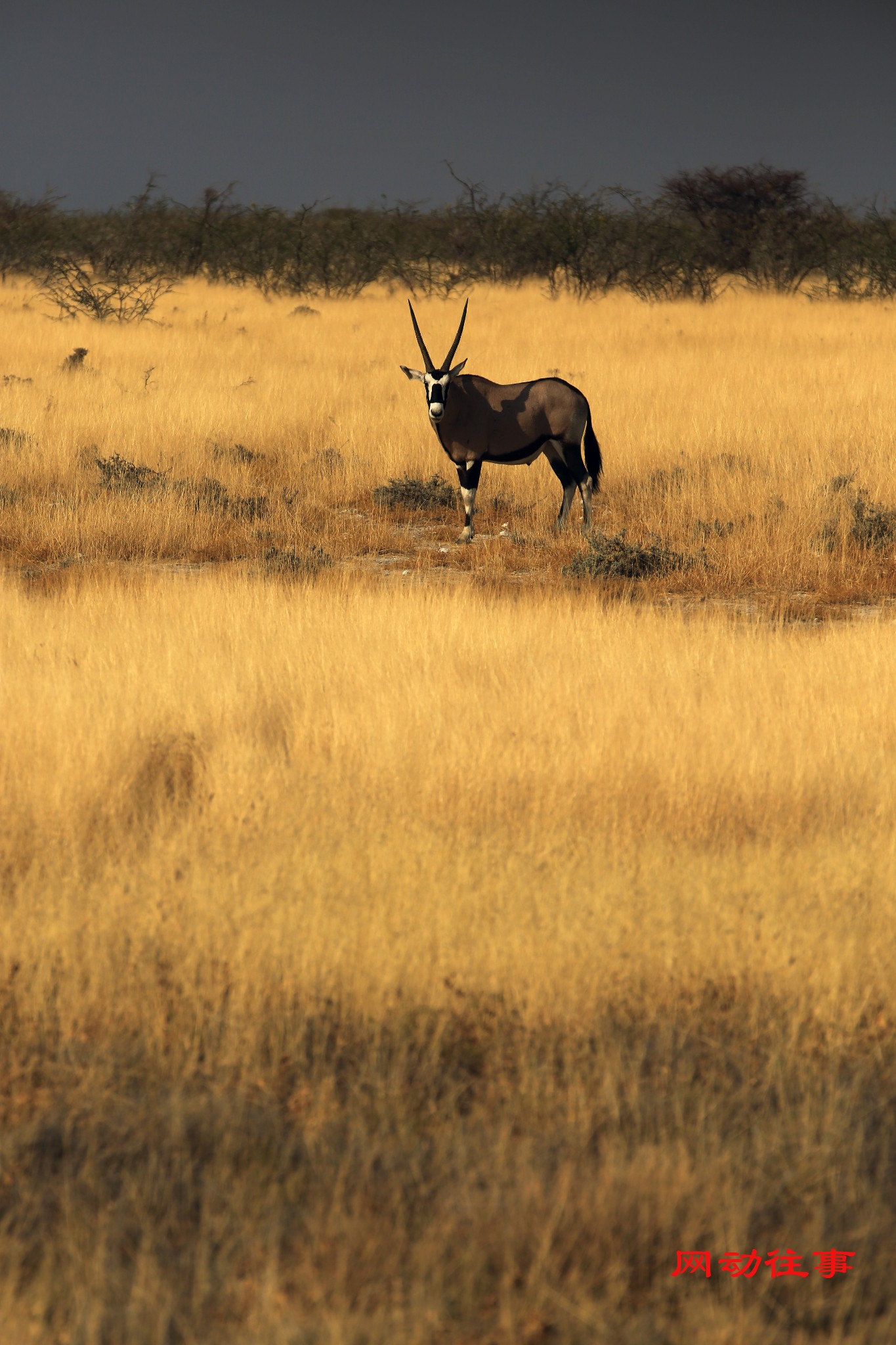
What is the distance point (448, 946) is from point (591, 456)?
766 centimetres

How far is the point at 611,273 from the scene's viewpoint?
108ft

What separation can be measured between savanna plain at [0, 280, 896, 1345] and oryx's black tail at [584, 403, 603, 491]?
3.61 feet

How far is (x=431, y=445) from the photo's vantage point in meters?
13.1

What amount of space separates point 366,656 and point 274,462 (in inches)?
262

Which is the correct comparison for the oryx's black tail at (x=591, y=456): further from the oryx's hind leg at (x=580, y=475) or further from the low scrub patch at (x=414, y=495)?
the low scrub patch at (x=414, y=495)

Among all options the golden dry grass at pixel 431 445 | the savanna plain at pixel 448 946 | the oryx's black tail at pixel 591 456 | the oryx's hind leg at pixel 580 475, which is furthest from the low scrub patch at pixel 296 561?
the oryx's black tail at pixel 591 456

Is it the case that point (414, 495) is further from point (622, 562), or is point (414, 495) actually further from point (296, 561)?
point (622, 562)

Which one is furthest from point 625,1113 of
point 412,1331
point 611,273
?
point 611,273

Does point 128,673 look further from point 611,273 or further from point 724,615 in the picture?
point 611,273

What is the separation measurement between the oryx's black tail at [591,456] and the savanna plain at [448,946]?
1101 mm

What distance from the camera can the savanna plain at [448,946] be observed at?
94.3 inches

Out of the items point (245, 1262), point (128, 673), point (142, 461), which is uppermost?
point (142, 461)

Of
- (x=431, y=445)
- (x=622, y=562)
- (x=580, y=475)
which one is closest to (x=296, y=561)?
(x=622, y=562)

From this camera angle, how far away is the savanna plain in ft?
7.86
